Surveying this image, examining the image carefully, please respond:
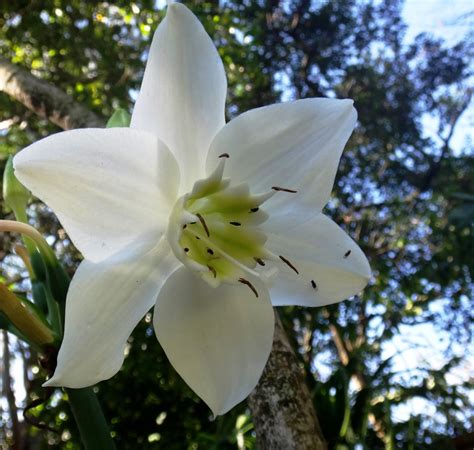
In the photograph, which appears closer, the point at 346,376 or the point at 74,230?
the point at 74,230

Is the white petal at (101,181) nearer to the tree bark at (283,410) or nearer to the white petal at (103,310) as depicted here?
the white petal at (103,310)

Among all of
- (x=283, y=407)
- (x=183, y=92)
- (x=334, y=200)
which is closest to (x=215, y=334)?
(x=283, y=407)

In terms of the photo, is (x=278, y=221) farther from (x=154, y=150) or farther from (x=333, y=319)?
(x=333, y=319)

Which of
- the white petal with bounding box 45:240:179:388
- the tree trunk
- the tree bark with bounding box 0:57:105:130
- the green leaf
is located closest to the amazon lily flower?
the white petal with bounding box 45:240:179:388

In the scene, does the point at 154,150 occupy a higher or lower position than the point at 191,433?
higher

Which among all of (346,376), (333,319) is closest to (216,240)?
(346,376)

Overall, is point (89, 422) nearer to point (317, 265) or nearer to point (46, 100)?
point (317, 265)

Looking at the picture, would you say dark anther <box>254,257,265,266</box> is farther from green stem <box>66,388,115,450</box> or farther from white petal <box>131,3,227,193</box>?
green stem <box>66,388,115,450</box>
